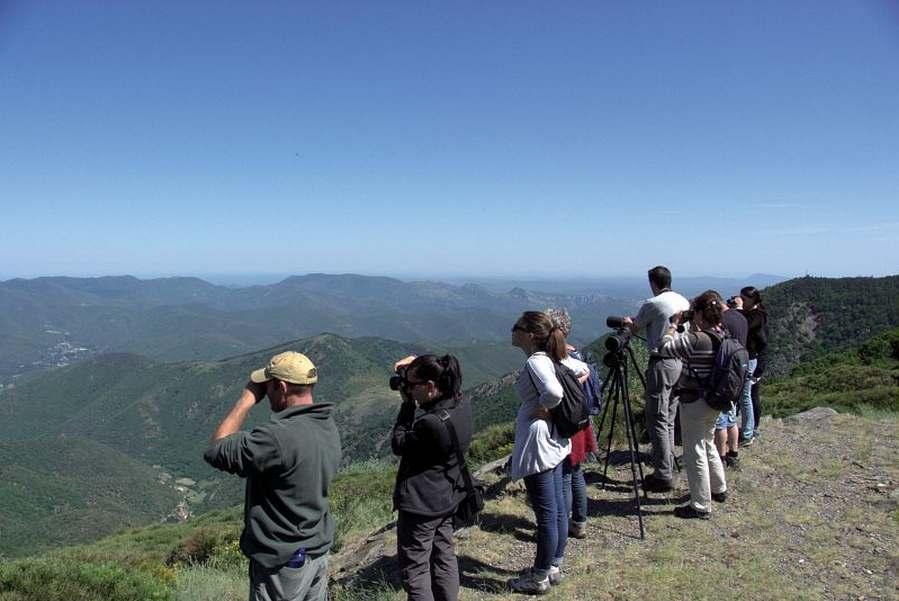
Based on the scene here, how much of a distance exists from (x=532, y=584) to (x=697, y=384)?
7.73 ft

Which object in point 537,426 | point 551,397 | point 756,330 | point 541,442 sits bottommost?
point 541,442

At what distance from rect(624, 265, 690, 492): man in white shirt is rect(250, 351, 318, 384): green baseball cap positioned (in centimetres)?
344

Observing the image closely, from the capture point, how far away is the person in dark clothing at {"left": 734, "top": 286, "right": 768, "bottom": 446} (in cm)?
686

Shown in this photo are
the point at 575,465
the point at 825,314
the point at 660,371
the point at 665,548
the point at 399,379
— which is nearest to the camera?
the point at 399,379

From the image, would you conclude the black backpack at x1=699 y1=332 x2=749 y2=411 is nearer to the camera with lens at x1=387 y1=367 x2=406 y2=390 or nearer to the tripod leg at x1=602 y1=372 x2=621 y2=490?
the tripod leg at x1=602 y1=372 x2=621 y2=490

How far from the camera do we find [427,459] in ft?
10.9

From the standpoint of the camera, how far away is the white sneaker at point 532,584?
13.3 feet

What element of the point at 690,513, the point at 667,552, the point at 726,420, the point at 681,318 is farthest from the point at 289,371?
Answer: the point at 726,420

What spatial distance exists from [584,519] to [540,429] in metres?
1.66

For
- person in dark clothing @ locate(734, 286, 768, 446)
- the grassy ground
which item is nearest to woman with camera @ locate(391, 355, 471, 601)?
the grassy ground

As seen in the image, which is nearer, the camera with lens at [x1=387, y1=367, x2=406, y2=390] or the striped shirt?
the camera with lens at [x1=387, y1=367, x2=406, y2=390]

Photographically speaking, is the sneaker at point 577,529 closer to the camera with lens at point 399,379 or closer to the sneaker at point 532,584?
the sneaker at point 532,584

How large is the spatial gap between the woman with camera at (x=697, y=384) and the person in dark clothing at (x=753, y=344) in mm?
2010

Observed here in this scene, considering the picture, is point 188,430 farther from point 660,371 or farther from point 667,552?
point 667,552
